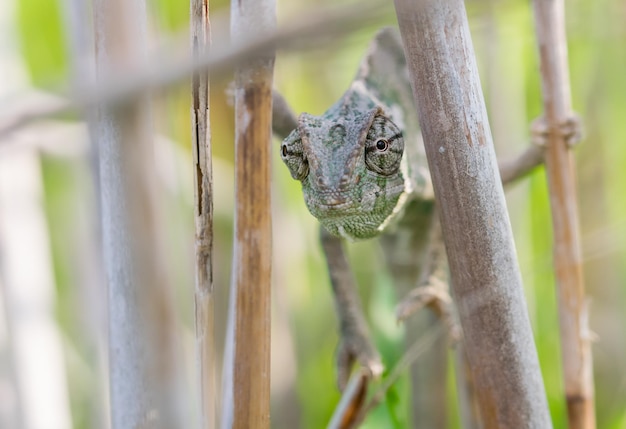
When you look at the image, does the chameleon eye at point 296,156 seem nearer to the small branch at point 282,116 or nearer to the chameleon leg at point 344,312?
the small branch at point 282,116

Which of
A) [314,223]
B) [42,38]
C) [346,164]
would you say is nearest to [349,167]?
[346,164]

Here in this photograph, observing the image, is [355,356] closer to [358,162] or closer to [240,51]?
[358,162]

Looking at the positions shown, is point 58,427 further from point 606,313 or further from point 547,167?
point 606,313

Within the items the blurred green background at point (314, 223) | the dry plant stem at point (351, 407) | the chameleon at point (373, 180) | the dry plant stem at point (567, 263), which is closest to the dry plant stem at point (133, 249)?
the chameleon at point (373, 180)

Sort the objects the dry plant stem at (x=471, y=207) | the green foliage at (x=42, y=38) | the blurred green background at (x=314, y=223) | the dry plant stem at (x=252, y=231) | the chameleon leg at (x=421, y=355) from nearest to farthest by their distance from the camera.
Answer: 1. the dry plant stem at (x=471, y=207)
2. the dry plant stem at (x=252, y=231)
3. the chameleon leg at (x=421, y=355)
4. the blurred green background at (x=314, y=223)
5. the green foliage at (x=42, y=38)

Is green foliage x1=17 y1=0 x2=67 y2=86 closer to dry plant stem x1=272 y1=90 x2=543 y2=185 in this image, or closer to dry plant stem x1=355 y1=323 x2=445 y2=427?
dry plant stem x1=272 y1=90 x2=543 y2=185

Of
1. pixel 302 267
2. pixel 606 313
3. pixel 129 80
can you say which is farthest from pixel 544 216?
pixel 129 80

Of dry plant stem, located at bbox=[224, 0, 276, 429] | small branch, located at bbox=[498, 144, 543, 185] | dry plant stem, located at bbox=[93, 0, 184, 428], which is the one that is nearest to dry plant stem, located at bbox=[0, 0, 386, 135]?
dry plant stem, located at bbox=[93, 0, 184, 428]

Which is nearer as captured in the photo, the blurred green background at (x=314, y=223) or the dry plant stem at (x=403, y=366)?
the dry plant stem at (x=403, y=366)
